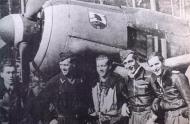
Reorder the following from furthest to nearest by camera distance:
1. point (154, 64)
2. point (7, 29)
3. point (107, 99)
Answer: point (154, 64)
point (107, 99)
point (7, 29)

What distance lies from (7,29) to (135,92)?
60.3 inches

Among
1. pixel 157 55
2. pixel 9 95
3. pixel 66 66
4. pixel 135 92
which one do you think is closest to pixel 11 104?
pixel 9 95

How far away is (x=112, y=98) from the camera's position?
425 cm

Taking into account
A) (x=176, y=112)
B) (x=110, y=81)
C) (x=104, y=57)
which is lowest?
(x=176, y=112)

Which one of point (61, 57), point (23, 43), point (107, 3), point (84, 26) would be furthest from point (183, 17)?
point (23, 43)

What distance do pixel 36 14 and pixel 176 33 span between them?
1.59 m

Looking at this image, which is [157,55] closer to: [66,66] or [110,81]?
[110,81]

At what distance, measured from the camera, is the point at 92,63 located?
4.21 m

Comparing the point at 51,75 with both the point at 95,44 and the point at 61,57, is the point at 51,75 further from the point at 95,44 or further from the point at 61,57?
the point at 95,44

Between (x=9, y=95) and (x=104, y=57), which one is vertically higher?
(x=104, y=57)

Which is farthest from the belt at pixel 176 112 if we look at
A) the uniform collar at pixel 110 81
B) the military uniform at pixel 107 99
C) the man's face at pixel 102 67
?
the man's face at pixel 102 67

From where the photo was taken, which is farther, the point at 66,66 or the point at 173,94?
the point at 173,94

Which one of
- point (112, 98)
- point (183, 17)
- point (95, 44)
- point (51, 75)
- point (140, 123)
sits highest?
point (183, 17)

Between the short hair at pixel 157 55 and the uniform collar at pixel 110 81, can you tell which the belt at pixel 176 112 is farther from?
the uniform collar at pixel 110 81
